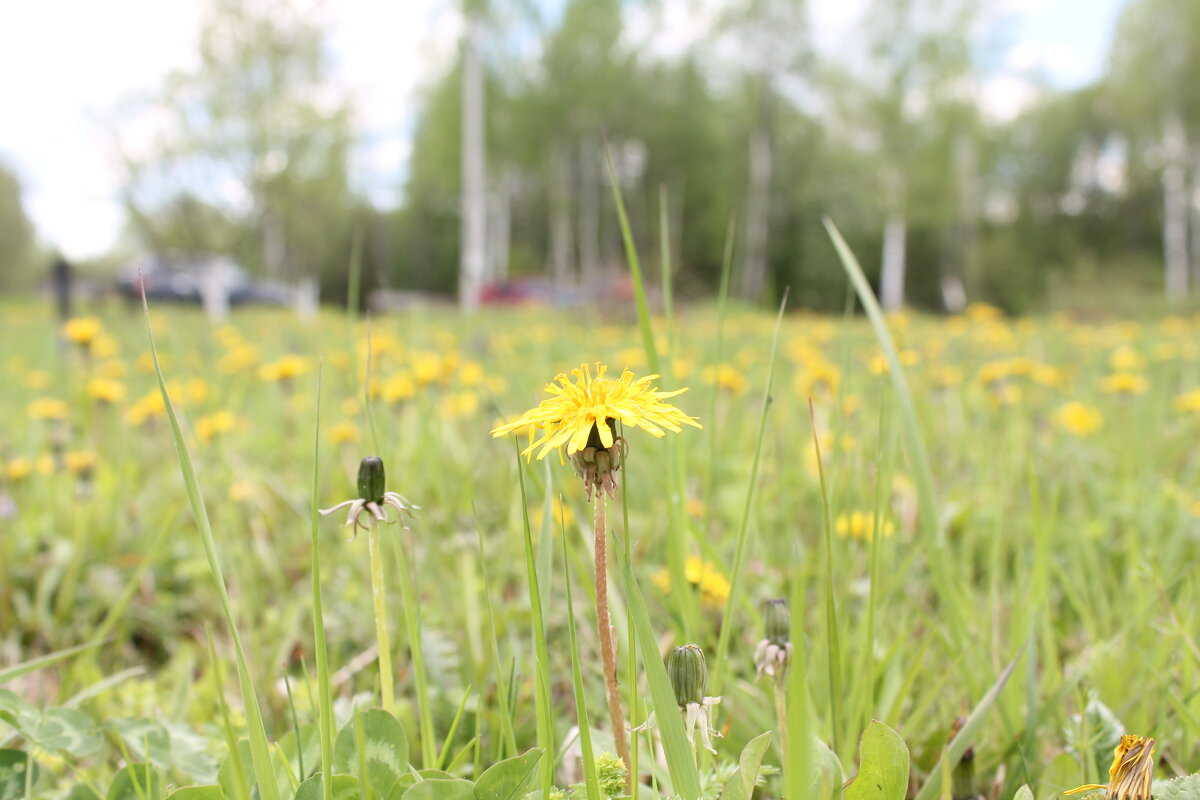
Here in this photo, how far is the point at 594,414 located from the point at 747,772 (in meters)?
0.25

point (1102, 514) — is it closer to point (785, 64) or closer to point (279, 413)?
point (279, 413)

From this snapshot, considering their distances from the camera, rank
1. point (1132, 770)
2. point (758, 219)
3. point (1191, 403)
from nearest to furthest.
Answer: point (1132, 770)
point (1191, 403)
point (758, 219)

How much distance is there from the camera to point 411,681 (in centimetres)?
93

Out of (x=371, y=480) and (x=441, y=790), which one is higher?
(x=371, y=480)

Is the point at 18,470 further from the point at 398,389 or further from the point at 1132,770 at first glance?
the point at 1132,770

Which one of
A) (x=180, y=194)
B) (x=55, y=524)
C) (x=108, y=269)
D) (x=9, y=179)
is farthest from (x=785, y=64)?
(x=108, y=269)

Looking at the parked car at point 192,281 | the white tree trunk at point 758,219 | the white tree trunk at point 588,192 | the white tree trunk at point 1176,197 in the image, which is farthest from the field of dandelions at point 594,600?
the white tree trunk at point 1176,197

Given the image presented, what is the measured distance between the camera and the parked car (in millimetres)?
12373

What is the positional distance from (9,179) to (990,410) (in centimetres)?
3868

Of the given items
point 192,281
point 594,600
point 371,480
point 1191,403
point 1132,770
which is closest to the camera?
point 1132,770

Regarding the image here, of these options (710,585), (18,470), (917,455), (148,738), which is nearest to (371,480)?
(148,738)

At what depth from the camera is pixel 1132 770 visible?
41cm

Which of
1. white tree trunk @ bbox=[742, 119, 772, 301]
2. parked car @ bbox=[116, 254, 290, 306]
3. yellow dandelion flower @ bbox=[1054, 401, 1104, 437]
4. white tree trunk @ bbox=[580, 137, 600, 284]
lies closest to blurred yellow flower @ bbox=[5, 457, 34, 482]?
yellow dandelion flower @ bbox=[1054, 401, 1104, 437]

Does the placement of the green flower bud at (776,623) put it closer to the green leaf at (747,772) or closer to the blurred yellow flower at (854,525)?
the green leaf at (747,772)
